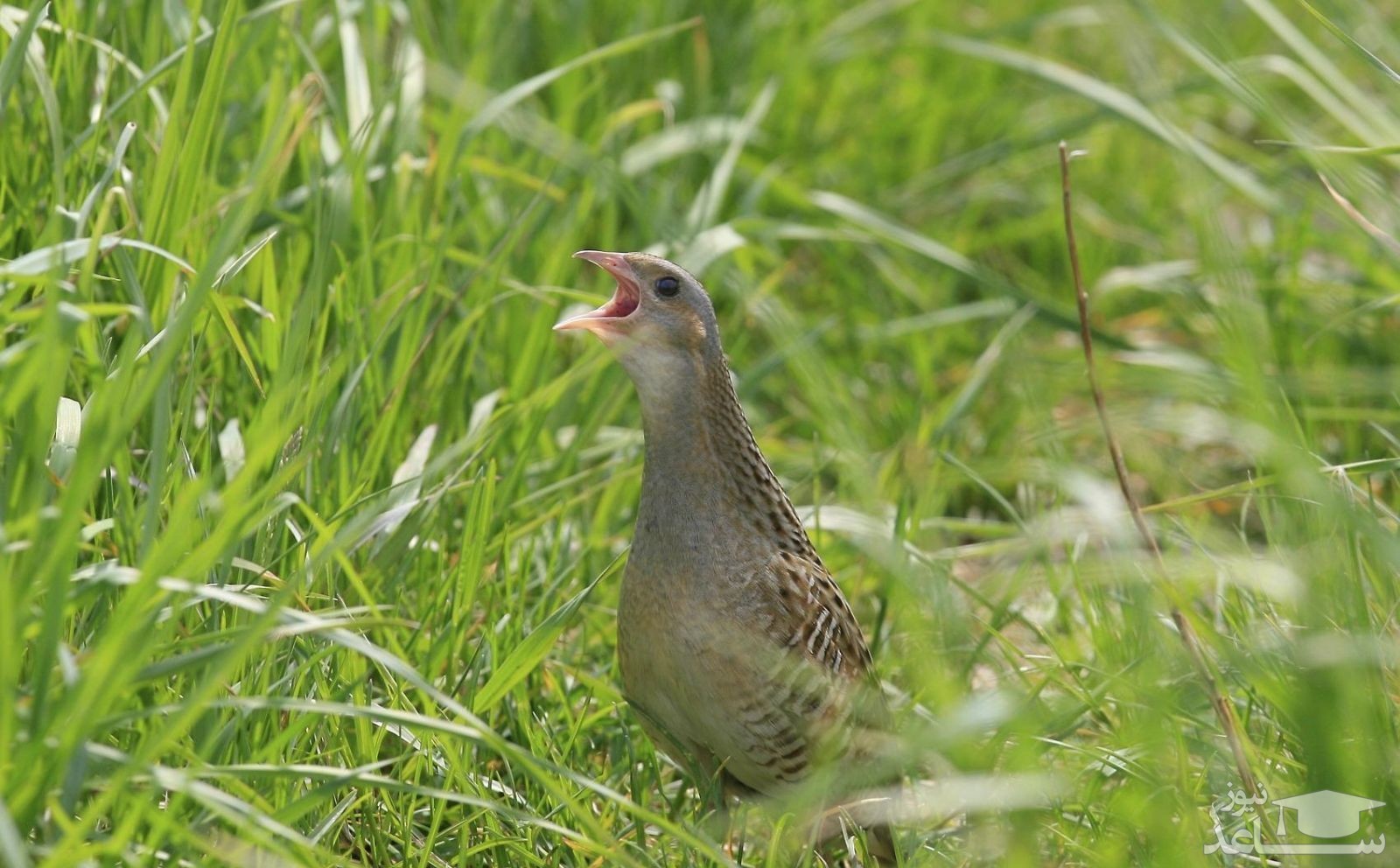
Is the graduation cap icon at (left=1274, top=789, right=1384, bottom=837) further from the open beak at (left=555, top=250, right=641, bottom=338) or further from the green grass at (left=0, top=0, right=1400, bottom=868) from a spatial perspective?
the open beak at (left=555, top=250, right=641, bottom=338)

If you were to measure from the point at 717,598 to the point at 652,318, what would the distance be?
20.9 inches

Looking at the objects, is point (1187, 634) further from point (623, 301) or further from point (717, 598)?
point (623, 301)

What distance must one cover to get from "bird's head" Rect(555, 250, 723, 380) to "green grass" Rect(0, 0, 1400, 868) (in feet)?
0.45

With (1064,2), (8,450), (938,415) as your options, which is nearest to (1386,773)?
(8,450)

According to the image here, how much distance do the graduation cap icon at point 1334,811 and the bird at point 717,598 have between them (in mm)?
699

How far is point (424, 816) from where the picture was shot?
8.96 feet

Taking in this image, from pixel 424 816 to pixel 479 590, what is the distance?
512 millimetres

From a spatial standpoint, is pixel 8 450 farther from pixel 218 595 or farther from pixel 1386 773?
pixel 1386 773

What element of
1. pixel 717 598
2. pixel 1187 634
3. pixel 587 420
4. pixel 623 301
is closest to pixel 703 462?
pixel 717 598

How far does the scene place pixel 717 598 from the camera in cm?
270
